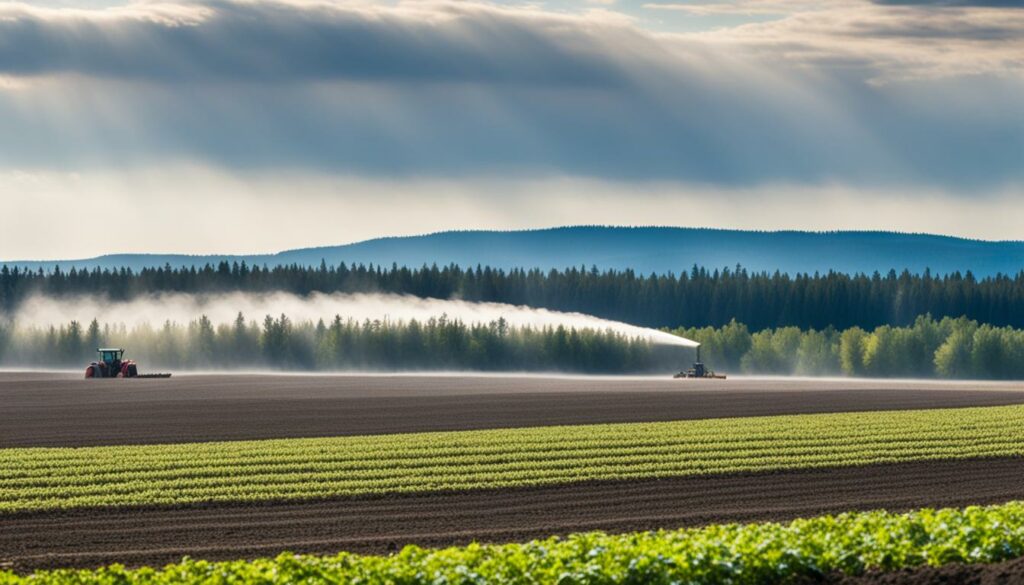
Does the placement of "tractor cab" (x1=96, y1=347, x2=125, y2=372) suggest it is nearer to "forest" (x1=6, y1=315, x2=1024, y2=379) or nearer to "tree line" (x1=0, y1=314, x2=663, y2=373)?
"tree line" (x1=0, y1=314, x2=663, y2=373)

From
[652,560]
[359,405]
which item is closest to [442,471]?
[652,560]

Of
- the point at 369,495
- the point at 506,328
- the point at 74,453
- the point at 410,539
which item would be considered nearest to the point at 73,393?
the point at 74,453

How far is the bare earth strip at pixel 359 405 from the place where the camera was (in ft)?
178

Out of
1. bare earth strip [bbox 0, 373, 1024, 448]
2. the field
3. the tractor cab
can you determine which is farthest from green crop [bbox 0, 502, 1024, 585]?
the tractor cab

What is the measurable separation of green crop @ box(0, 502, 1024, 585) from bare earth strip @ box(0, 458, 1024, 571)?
717 centimetres

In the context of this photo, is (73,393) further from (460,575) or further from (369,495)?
(460,575)

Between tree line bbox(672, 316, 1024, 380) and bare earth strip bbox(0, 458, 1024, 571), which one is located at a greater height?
tree line bbox(672, 316, 1024, 380)

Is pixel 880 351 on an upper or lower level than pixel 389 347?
lower

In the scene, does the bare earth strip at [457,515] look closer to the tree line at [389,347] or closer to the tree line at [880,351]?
the tree line at [389,347]

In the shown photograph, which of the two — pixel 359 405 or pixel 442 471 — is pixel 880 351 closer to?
pixel 359 405

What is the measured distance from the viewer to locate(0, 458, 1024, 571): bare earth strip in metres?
27.0

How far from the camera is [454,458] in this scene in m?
41.8

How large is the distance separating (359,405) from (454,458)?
98.0ft

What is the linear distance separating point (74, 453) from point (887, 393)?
56.8m
